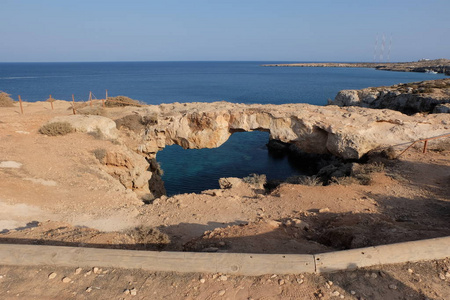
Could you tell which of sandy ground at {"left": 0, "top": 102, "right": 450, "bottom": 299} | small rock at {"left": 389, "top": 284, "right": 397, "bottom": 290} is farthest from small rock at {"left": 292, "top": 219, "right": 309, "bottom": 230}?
small rock at {"left": 389, "top": 284, "right": 397, "bottom": 290}

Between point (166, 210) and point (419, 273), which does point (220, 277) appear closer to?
point (419, 273)

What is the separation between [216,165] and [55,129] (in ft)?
39.1

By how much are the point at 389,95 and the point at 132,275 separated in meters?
33.2

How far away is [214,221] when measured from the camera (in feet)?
29.8

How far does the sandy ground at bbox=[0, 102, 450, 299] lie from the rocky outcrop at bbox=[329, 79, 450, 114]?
13.9 m

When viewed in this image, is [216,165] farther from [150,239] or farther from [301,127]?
[150,239]

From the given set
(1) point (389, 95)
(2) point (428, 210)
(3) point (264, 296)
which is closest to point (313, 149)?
(2) point (428, 210)

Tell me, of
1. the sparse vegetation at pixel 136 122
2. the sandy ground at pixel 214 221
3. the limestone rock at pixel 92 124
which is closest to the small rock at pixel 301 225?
the sandy ground at pixel 214 221

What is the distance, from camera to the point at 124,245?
255 inches

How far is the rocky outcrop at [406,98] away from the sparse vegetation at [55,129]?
24239 millimetres

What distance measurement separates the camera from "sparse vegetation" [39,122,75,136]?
14.7 m

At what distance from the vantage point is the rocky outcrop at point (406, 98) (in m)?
25.1

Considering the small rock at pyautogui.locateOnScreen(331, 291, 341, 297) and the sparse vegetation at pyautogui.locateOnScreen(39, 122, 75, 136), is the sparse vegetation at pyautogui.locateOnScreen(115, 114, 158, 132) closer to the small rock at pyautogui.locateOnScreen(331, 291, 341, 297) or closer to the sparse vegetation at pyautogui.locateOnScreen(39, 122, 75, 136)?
the sparse vegetation at pyautogui.locateOnScreen(39, 122, 75, 136)

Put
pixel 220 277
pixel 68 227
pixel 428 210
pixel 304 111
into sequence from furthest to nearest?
pixel 304 111 < pixel 428 210 < pixel 68 227 < pixel 220 277
